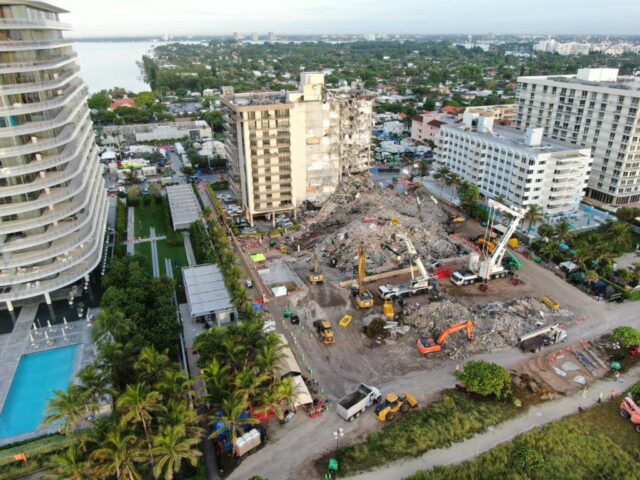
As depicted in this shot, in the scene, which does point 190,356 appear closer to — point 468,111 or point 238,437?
point 238,437

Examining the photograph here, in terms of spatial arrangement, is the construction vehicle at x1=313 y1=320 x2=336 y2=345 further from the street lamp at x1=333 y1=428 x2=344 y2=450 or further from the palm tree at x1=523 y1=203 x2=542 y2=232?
the palm tree at x1=523 y1=203 x2=542 y2=232

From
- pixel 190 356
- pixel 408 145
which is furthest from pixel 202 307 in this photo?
pixel 408 145

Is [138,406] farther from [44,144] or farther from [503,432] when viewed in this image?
[44,144]

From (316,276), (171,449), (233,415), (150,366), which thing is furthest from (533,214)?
(171,449)

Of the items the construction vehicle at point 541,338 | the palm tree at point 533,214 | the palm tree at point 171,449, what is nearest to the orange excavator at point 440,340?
the construction vehicle at point 541,338

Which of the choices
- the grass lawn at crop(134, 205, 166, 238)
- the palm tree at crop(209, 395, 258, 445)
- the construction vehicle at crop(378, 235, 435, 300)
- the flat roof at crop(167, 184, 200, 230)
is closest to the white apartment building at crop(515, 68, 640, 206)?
the construction vehicle at crop(378, 235, 435, 300)
